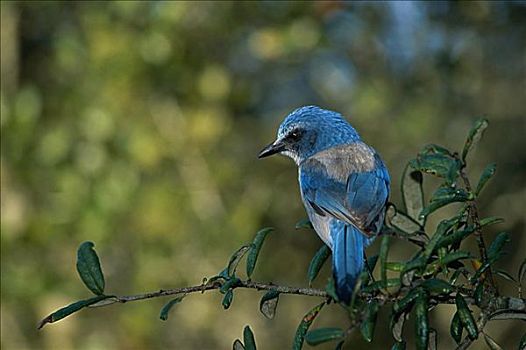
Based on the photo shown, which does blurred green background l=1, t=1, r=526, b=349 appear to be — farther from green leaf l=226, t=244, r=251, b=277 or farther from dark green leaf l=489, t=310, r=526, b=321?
dark green leaf l=489, t=310, r=526, b=321

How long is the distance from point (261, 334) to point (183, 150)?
164 cm

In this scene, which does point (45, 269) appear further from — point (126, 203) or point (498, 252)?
point (498, 252)

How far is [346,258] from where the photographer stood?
2844 millimetres

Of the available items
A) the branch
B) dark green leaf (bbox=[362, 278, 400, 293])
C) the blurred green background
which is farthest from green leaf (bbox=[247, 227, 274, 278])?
the blurred green background

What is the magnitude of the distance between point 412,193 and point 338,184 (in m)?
0.62

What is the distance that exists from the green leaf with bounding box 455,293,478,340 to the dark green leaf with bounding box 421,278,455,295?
4cm

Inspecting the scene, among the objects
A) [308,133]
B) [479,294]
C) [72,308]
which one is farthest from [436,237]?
[308,133]

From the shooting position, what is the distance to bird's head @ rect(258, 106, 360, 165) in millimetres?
4094

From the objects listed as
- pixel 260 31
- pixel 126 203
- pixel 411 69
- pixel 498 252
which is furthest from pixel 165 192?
pixel 498 252

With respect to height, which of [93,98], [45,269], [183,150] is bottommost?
[45,269]

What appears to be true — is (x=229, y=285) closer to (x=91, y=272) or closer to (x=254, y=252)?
(x=254, y=252)

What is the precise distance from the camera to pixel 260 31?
7.23m

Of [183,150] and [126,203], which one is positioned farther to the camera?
[183,150]

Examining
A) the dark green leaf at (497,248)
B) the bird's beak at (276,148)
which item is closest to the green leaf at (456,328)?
the dark green leaf at (497,248)
